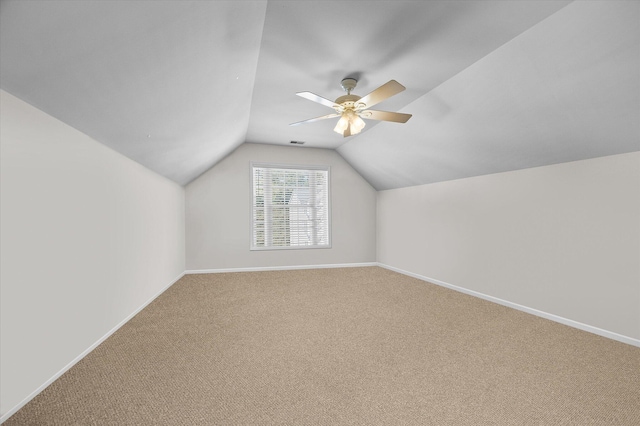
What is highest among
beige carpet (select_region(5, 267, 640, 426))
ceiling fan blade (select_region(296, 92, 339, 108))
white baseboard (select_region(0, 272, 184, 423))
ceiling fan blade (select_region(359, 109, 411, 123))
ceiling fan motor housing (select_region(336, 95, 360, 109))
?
ceiling fan motor housing (select_region(336, 95, 360, 109))

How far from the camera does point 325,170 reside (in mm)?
6348

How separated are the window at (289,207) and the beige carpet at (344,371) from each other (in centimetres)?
269

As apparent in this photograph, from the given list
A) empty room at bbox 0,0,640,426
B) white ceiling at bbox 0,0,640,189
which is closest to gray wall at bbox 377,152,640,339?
empty room at bbox 0,0,640,426

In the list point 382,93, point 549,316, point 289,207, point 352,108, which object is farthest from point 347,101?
point 289,207

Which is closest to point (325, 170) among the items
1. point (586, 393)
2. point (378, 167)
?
point (378, 167)

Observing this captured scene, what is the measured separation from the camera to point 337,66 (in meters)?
2.69

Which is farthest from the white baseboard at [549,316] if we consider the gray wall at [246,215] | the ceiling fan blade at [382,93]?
the ceiling fan blade at [382,93]

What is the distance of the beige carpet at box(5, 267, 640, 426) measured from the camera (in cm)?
162

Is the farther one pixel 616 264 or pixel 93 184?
pixel 616 264

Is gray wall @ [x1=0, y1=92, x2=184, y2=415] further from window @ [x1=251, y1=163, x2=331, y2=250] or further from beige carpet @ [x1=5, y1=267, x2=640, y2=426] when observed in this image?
window @ [x1=251, y1=163, x2=331, y2=250]

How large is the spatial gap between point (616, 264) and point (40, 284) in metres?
4.22

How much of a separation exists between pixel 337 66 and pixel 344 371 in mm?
2375

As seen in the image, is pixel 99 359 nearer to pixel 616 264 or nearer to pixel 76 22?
pixel 76 22

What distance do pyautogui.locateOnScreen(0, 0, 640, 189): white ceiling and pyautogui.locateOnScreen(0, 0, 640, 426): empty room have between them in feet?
0.05
